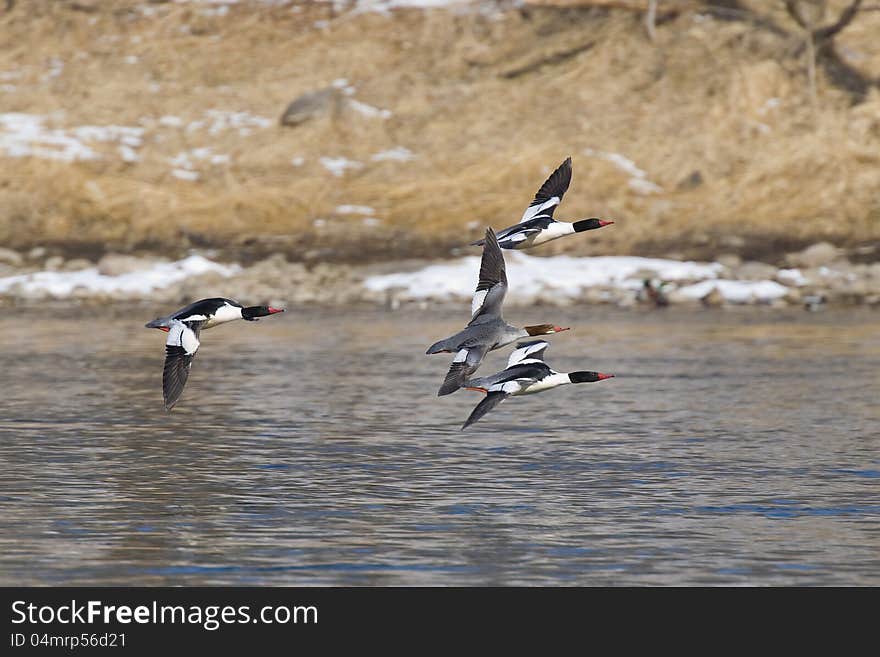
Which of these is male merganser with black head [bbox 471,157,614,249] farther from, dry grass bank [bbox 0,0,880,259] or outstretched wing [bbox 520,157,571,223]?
dry grass bank [bbox 0,0,880,259]

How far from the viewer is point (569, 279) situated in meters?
41.3

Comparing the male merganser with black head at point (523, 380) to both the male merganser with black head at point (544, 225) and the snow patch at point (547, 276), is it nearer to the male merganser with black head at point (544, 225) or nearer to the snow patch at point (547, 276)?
the male merganser with black head at point (544, 225)

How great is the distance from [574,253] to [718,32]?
1534 cm

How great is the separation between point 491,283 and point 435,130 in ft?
118

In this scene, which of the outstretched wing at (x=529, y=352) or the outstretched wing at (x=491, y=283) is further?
the outstretched wing at (x=491, y=283)

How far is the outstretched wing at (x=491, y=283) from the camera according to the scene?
648 inches

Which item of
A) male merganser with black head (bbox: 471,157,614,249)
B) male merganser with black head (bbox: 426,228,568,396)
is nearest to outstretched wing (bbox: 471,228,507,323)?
male merganser with black head (bbox: 426,228,568,396)

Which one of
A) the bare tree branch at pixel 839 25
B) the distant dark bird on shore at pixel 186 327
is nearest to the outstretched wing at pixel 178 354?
the distant dark bird on shore at pixel 186 327

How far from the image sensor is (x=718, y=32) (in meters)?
56.1

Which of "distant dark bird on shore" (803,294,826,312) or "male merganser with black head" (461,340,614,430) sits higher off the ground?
"distant dark bird on shore" (803,294,826,312)

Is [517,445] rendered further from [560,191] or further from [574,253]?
[574,253]

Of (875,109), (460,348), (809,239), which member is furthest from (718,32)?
(460,348)

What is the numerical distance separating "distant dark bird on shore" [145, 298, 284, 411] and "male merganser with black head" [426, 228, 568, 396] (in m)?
1.75

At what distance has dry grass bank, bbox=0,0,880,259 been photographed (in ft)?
153
